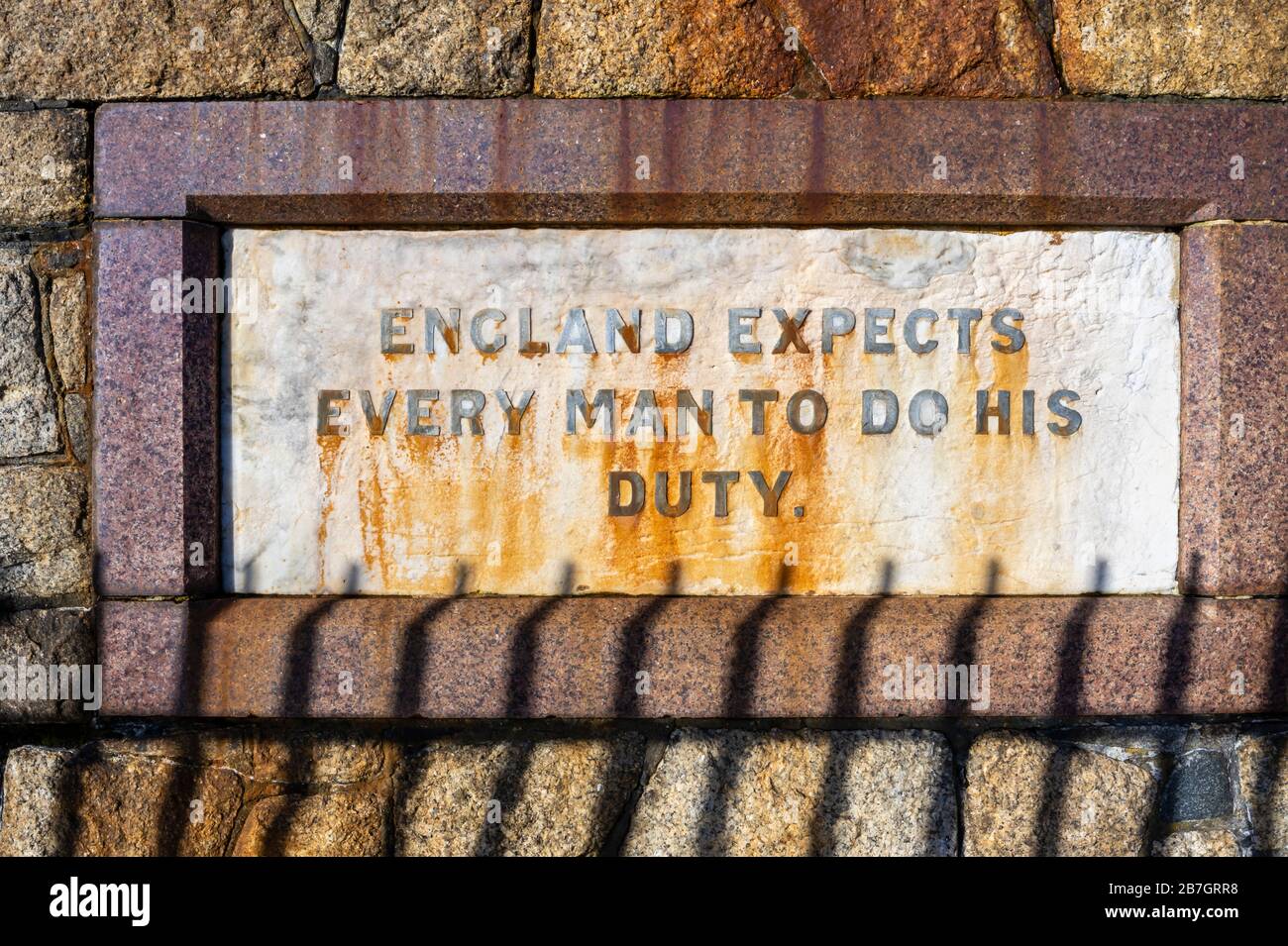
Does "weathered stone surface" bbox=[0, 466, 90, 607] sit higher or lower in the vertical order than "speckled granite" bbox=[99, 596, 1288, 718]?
higher

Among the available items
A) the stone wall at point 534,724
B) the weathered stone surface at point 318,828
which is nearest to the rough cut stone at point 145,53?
the stone wall at point 534,724

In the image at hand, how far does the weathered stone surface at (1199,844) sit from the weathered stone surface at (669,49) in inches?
88.7

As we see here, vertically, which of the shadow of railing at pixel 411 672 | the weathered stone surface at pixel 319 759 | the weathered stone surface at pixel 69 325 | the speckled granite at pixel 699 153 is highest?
the speckled granite at pixel 699 153

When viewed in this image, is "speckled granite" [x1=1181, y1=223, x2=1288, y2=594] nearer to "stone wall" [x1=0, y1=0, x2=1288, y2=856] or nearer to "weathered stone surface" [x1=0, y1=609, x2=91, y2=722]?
"stone wall" [x1=0, y1=0, x2=1288, y2=856]

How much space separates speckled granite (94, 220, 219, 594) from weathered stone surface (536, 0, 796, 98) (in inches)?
45.5

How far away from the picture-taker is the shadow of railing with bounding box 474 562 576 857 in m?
2.43

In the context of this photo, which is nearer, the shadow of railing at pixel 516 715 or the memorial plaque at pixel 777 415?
the shadow of railing at pixel 516 715

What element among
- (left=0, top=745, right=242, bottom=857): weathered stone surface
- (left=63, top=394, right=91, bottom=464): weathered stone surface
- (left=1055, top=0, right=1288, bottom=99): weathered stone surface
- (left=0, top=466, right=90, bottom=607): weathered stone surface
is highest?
(left=1055, top=0, right=1288, bottom=99): weathered stone surface

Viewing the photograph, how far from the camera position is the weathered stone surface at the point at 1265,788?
2.46m

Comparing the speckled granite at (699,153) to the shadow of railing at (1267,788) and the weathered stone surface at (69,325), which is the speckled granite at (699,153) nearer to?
the weathered stone surface at (69,325)

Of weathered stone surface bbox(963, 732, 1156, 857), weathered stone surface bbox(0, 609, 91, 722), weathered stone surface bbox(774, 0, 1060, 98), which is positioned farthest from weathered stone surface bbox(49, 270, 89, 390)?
weathered stone surface bbox(963, 732, 1156, 857)

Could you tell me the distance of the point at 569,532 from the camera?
2566mm

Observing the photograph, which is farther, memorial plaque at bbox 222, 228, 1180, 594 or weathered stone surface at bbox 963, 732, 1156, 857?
memorial plaque at bbox 222, 228, 1180, 594

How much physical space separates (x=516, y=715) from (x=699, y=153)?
1557 mm
